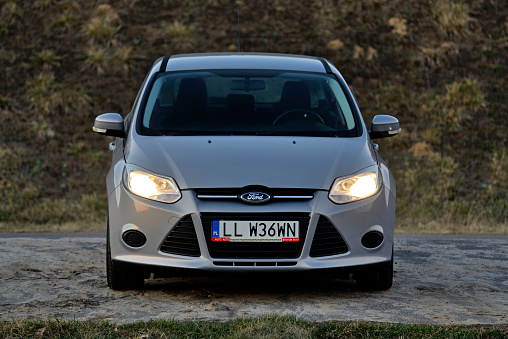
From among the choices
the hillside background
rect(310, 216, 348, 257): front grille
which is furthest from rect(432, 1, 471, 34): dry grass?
rect(310, 216, 348, 257): front grille

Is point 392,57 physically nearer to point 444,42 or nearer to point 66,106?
Answer: point 444,42

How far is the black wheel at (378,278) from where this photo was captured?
648 cm

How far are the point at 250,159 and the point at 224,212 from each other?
0.49 metres

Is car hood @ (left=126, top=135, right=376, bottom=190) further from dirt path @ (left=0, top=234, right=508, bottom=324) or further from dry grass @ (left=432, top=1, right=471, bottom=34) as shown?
dry grass @ (left=432, top=1, right=471, bottom=34)

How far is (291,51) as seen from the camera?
2036 centimetres

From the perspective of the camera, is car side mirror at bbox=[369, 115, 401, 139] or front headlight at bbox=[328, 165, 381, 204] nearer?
front headlight at bbox=[328, 165, 381, 204]

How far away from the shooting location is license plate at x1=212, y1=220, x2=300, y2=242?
5973 millimetres

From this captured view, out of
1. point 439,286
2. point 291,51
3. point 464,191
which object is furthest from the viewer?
point 291,51

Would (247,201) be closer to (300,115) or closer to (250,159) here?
(250,159)

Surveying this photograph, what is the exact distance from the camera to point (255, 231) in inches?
236

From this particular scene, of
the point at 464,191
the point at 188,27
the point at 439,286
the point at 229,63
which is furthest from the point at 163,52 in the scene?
the point at 439,286

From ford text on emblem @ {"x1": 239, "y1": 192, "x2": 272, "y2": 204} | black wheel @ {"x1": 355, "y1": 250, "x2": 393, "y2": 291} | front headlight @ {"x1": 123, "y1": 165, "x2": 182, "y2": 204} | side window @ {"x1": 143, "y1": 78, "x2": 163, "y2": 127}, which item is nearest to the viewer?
ford text on emblem @ {"x1": 239, "y1": 192, "x2": 272, "y2": 204}

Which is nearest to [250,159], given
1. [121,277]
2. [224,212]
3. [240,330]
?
[224,212]

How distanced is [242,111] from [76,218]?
8.93 metres
